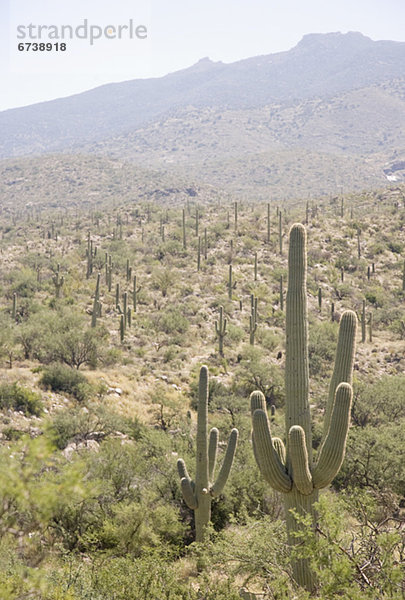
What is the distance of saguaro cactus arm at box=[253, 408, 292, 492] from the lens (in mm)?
6961

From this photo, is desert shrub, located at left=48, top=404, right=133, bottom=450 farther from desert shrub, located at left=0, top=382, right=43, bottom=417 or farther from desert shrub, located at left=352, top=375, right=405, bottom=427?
desert shrub, located at left=352, top=375, right=405, bottom=427

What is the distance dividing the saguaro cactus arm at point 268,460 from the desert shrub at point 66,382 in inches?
445

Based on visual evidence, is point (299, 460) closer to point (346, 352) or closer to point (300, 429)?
point (300, 429)

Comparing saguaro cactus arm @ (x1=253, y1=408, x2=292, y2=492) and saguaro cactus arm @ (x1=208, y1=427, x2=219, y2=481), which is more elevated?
saguaro cactus arm @ (x1=253, y1=408, x2=292, y2=492)

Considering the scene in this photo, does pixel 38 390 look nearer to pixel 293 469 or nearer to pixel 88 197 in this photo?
pixel 293 469

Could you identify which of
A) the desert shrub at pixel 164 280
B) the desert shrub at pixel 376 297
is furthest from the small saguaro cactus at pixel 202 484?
A: the desert shrub at pixel 376 297

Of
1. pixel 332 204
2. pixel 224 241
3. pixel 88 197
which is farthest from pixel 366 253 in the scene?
pixel 88 197

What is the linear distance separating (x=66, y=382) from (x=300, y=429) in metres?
12.7

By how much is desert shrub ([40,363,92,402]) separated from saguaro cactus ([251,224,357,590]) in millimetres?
11001

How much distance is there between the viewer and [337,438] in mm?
6781

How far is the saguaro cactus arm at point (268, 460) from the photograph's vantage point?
22.8 feet

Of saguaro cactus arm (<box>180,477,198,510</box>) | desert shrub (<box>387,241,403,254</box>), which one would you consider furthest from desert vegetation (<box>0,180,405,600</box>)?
desert shrub (<box>387,241,403,254</box>)

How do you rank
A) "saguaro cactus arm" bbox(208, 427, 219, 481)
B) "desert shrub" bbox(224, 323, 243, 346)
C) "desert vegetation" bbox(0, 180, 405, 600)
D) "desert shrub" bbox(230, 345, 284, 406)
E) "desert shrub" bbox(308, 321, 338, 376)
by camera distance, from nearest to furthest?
"desert vegetation" bbox(0, 180, 405, 600), "saguaro cactus arm" bbox(208, 427, 219, 481), "desert shrub" bbox(230, 345, 284, 406), "desert shrub" bbox(308, 321, 338, 376), "desert shrub" bbox(224, 323, 243, 346)

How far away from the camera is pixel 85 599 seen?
21.1ft
